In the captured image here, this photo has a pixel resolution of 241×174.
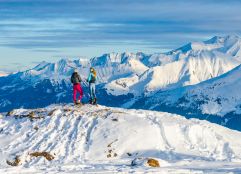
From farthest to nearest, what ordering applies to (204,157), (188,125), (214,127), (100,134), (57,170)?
1. (214,127)
2. (188,125)
3. (100,134)
4. (204,157)
5. (57,170)

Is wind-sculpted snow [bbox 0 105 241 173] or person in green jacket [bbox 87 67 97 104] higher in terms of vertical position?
person in green jacket [bbox 87 67 97 104]

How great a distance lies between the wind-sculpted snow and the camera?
156 ft

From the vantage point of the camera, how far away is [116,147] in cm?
4984

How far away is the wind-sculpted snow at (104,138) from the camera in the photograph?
47.7m

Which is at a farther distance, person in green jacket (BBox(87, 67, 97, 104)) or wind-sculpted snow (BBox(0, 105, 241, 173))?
person in green jacket (BBox(87, 67, 97, 104))

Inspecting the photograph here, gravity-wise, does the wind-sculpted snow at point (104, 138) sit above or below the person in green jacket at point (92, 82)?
below

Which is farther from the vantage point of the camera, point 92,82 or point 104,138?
point 92,82

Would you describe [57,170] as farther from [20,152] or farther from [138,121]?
[138,121]

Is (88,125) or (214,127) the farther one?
(214,127)

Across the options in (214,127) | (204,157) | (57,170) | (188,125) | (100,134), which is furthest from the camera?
Answer: (214,127)

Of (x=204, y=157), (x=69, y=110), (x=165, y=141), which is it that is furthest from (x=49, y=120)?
(x=204, y=157)

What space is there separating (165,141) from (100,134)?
5.66 m

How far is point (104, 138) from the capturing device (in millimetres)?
51094

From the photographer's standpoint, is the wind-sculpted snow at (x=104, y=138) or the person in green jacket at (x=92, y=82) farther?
the person in green jacket at (x=92, y=82)
